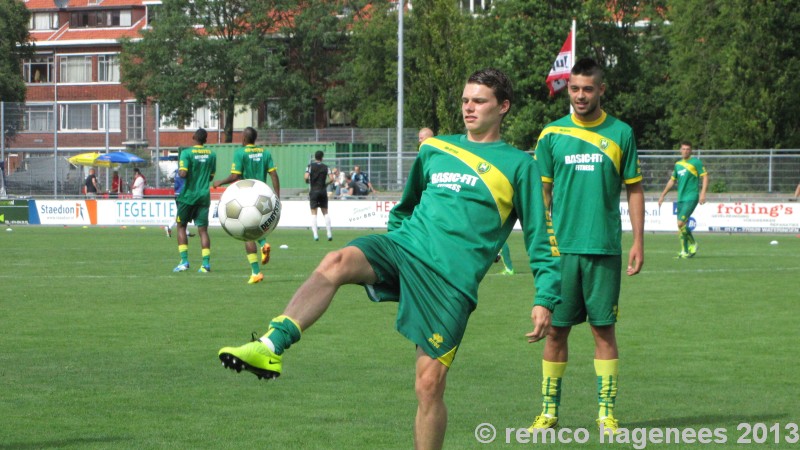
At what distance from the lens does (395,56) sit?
72625 mm

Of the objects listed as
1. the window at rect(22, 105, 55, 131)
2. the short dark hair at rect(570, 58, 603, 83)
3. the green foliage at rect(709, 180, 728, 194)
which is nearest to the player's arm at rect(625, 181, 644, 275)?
the short dark hair at rect(570, 58, 603, 83)

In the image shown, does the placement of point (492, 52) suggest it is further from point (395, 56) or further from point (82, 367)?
point (82, 367)

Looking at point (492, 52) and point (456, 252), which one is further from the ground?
point (492, 52)

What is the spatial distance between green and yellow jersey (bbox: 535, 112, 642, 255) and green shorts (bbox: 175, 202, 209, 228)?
480 inches

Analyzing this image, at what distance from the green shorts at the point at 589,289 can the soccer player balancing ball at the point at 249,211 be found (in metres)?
2.29

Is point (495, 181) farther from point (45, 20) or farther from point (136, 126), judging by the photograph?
point (45, 20)

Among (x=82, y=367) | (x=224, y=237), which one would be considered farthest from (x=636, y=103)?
(x=82, y=367)

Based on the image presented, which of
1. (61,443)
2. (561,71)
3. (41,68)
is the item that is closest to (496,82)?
(61,443)

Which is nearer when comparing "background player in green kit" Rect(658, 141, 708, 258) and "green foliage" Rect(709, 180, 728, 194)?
"background player in green kit" Rect(658, 141, 708, 258)

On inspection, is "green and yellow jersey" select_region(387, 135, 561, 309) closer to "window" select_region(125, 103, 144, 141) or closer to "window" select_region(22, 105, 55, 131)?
"window" select_region(22, 105, 55, 131)

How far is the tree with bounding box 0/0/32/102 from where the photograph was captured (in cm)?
7438

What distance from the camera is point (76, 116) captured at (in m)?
83.2

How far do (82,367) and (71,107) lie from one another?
252ft

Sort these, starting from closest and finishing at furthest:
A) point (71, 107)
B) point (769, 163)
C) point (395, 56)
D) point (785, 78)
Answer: point (769, 163), point (785, 78), point (395, 56), point (71, 107)
